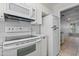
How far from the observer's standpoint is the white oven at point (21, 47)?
1015 millimetres

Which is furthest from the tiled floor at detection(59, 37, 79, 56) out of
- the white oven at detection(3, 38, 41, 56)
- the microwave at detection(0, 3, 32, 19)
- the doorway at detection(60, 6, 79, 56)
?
the microwave at detection(0, 3, 32, 19)

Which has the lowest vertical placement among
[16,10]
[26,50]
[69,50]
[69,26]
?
[69,50]

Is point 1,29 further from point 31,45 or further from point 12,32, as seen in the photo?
point 31,45

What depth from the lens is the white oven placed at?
3.33 feet

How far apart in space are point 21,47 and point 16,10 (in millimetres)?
622

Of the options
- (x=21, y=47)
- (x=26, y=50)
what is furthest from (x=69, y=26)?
(x=21, y=47)

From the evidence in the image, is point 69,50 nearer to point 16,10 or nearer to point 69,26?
point 69,26

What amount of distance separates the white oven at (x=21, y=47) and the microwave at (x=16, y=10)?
1.29 ft

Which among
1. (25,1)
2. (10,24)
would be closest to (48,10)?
(25,1)

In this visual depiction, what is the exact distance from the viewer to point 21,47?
1.21 meters

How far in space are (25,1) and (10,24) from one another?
509 millimetres

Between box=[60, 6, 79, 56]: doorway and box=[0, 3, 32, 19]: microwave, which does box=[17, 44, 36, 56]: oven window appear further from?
box=[60, 6, 79, 56]: doorway

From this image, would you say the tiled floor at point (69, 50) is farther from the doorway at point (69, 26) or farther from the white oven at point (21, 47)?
the white oven at point (21, 47)

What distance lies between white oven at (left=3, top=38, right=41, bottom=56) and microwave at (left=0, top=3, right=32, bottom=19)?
1.29 ft
